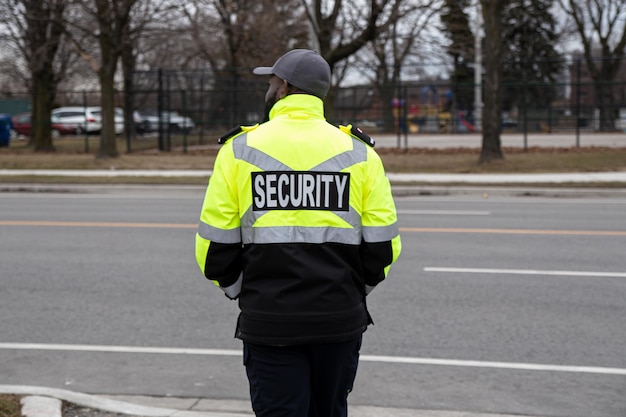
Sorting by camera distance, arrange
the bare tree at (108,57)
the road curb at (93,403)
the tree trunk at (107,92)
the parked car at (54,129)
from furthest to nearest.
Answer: the parked car at (54,129) → the tree trunk at (107,92) → the bare tree at (108,57) → the road curb at (93,403)

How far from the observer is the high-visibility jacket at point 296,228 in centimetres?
319

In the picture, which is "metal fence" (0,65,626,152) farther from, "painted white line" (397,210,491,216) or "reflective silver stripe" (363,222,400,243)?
"reflective silver stripe" (363,222,400,243)

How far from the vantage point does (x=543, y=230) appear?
1235 cm

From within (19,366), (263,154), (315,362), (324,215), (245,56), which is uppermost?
(245,56)

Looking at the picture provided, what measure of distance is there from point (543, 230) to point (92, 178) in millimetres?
12315

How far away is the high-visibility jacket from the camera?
319 cm

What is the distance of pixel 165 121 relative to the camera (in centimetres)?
3834

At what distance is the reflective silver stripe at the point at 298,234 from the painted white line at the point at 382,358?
10.5 ft

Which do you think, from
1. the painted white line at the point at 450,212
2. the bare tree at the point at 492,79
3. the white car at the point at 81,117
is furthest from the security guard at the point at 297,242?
the white car at the point at 81,117

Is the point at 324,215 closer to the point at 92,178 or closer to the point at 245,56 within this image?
the point at 92,178

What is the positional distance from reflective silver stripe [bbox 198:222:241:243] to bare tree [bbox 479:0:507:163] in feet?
65.8

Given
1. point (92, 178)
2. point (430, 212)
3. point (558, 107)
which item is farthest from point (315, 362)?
point (558, 107)

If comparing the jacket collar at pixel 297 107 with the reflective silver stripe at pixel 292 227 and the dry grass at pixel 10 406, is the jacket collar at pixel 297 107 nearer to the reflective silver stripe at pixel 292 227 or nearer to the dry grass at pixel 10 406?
the reflective silver stripe at pixel 292 227

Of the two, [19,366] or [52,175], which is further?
[52,175]
